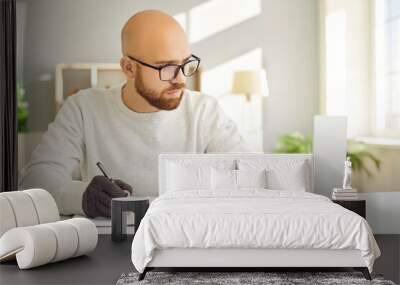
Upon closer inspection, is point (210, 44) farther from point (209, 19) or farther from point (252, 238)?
point (252, 238)

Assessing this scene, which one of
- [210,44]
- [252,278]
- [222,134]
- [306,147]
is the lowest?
[252,278]

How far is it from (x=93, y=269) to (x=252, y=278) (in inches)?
50.4

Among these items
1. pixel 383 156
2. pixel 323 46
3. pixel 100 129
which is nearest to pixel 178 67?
pixel 100 129

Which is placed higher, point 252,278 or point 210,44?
point 210,44

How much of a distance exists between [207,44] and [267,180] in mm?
1651

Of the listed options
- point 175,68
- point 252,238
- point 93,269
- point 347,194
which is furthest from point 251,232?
point 175,68

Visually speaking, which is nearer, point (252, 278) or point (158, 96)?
point (252, 278)

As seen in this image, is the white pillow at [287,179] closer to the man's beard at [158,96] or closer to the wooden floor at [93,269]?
the wooden floor at [93,269]

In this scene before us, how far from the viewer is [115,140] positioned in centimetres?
744

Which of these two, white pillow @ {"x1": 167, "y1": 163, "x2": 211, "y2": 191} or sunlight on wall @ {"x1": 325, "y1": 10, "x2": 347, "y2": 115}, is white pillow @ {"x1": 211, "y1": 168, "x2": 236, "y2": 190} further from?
sunlight on wall @ {"x1": 325, "y1": 10, "x2": 347, "y2": 115}

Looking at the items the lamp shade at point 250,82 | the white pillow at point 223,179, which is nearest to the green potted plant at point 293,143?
the lamp shade at point 250,82

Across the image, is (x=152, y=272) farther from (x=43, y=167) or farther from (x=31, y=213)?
(x=43, y=167)

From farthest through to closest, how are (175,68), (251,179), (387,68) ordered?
(175,68) < (387,68) < (251,179)

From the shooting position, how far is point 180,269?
5477 mm
